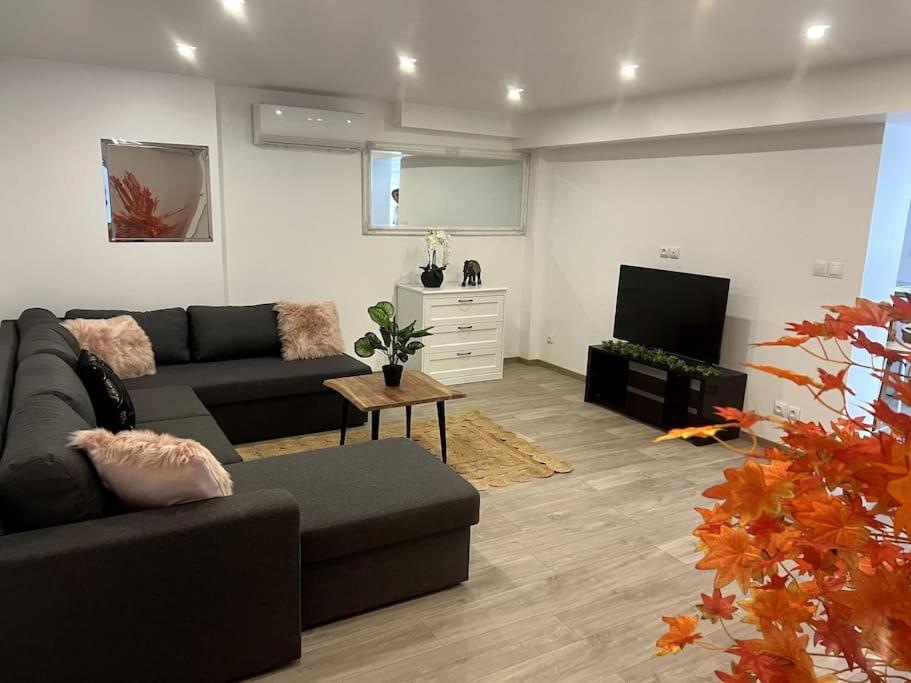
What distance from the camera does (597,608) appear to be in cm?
272

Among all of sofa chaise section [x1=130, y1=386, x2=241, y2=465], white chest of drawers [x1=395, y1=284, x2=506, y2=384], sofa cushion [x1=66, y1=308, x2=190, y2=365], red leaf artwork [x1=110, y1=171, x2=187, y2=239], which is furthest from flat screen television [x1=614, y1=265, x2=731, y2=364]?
red leaf artwork [x1=110, y1=171, x2=187, y2=239]

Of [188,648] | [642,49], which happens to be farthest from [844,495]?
[642,49]

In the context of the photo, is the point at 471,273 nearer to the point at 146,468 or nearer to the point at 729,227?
the point at 729,227

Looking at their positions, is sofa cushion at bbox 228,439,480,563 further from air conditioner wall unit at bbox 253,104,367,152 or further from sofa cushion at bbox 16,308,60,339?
air conditioner wall unit at bbox 253,104,367,152

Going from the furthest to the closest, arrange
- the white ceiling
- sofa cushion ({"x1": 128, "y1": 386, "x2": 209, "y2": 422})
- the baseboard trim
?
the baseboard trim, sofa cushion ({"x1": 128, "y1": 386, "x2": 209, "y2": 422}), the white ceiling

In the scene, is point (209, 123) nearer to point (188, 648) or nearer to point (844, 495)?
point (188, 648)

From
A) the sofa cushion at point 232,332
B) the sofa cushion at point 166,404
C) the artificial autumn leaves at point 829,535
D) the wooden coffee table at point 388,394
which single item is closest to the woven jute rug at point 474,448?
the wooden coffee table at point 388,394

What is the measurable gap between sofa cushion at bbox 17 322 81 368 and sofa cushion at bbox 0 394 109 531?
4.07ft

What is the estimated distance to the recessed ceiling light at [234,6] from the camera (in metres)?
2.93

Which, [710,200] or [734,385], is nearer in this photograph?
[734,385]

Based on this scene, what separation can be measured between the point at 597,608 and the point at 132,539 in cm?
181

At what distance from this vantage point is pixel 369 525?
2.48 m

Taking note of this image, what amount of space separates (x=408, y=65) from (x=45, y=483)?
3.24 metres

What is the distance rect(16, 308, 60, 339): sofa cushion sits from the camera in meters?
3.90
